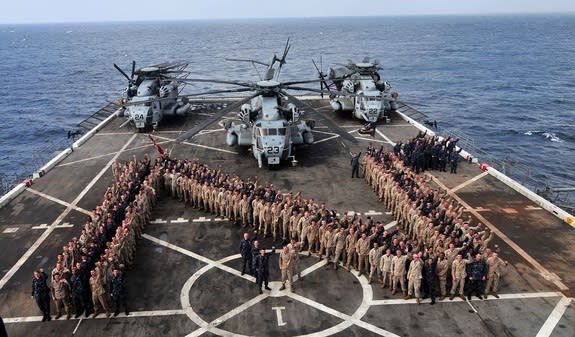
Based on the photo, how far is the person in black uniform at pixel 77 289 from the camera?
47.6 feet

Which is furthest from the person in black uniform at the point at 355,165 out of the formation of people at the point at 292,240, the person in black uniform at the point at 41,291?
the person in black uniform at the point at 41,291

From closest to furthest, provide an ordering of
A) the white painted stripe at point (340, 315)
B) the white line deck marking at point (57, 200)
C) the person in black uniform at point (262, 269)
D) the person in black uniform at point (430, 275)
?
1. the white painted stripe at point (340, 315)
2. the person in black uniform at point (430, 275)
3. the person in black uniform at point (262, 269)
4. the white line deck marking at point (57, 200)

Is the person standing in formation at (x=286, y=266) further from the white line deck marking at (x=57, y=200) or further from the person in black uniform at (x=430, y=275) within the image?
the white line deck marking at (x=57, y=200)

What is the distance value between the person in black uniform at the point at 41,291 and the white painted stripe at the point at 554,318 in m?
15.5

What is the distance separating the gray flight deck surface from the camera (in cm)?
1456

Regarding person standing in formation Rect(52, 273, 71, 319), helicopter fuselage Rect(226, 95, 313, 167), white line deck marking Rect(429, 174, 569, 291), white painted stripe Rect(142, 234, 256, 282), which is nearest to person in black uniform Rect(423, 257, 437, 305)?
white line deck marking Rect(429, 174, 569, 291)

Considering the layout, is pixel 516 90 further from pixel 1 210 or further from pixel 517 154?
pixel 1 210

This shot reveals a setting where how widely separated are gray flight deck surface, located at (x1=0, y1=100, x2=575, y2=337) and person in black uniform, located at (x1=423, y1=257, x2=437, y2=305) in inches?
18.4

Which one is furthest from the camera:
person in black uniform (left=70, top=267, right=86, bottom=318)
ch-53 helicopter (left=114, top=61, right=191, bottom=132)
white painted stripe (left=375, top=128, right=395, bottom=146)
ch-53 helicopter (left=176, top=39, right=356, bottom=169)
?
ch-53 helicopter (left=114, top=61, right=191, bottom=132)

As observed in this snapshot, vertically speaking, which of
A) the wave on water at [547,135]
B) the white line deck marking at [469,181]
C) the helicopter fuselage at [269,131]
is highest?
the helicopter fuselage at [269,131]

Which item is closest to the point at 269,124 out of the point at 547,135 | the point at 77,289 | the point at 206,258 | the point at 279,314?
the point at 206,258

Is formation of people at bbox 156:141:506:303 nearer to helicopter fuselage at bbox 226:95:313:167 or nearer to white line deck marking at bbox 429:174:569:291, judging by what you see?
white line deck marking at bbox 429:174:569:291

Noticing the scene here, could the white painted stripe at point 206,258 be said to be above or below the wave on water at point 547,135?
above

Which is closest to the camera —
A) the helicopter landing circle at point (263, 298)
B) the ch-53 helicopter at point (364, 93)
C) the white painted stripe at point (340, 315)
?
the white painted stripe at point (340, 315)
